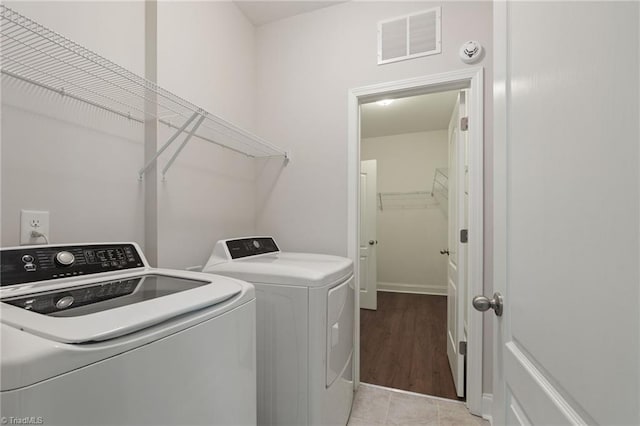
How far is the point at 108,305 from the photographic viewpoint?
0.72m

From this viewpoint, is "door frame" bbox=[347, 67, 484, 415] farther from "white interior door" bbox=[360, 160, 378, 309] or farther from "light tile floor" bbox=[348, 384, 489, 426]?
"white interior door" bbox=[360, 160, 378, 309]

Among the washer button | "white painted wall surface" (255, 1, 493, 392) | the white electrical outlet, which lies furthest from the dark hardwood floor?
the white electrical outlet

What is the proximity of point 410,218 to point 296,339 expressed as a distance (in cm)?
394

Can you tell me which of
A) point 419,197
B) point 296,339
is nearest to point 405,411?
point 296,339

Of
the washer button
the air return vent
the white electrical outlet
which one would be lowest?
the washer button

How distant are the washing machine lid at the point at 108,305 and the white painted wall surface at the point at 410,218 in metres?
4.19

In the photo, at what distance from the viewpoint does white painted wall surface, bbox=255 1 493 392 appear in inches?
76.5

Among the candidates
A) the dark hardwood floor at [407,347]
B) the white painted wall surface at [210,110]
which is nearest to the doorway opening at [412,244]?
the dark hardwood floor at [407,347]

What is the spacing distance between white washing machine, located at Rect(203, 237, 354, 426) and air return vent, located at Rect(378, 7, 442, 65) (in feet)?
4.91

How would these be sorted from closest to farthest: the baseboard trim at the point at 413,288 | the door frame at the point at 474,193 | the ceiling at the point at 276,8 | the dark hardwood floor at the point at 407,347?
the door frame at the point at 474,193 < the ceiling at the point at 276,8 < the dark hardwood floor at the point at 407,347 < the baseboard trim at the point at 413,288

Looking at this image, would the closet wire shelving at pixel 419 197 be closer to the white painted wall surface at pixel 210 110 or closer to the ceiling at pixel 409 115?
the ceiling at pixel 409 115

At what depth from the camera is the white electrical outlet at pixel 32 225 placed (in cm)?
102

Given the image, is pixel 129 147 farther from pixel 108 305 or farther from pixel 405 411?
pixel 405 411

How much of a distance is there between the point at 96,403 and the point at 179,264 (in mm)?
1142
